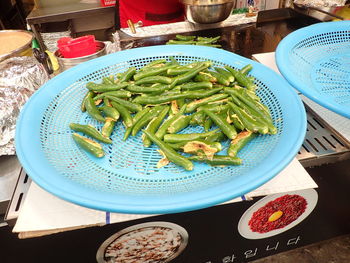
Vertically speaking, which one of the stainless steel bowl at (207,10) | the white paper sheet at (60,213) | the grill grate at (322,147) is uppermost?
the stainless steel bowl at (207,10)

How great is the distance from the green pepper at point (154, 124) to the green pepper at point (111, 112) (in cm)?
16

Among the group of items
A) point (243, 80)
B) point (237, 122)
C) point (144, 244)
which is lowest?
point (144, 244)

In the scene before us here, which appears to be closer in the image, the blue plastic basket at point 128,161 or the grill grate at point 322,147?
the blue plastic basket at point 128,161

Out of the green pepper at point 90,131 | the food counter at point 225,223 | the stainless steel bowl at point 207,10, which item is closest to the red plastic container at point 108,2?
the stainless steel bowl at point 207,10

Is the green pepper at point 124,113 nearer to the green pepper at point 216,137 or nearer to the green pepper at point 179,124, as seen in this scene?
the green pepper at point 179,124

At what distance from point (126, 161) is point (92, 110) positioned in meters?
0.35

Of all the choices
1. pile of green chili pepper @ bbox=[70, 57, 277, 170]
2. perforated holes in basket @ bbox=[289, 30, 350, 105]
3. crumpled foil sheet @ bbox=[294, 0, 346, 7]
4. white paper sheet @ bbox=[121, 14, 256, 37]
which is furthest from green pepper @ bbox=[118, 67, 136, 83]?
crumpled foil sheet @ bbox=[294, 0, 346, 7]

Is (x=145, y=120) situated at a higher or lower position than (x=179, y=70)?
lower

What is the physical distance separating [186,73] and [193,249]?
97 cm

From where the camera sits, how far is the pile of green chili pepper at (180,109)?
1087mm

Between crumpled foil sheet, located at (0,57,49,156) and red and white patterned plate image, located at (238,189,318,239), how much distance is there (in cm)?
121

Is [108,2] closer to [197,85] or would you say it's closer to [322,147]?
[197,85]

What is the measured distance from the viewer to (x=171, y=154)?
107cm

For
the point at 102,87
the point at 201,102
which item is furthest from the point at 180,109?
the point at 102,87
